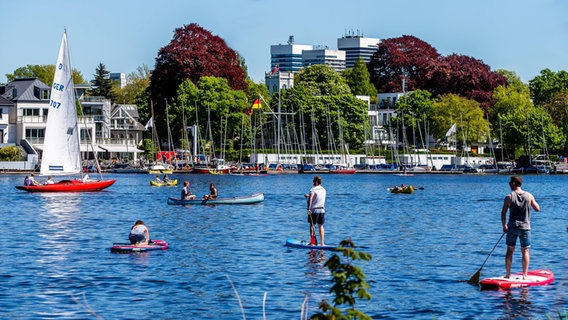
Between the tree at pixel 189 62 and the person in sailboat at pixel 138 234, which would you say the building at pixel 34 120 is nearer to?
the tree at pixel 189 62

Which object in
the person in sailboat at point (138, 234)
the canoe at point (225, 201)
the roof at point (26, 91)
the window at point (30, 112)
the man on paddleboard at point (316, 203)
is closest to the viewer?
the man on paddleboard at point (316, 203)

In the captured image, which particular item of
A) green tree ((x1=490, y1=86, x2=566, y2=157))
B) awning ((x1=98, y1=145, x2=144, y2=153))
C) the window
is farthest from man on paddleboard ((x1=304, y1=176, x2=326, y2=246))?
green tree ((x1=490, y1=86, x2=566, y2=157))

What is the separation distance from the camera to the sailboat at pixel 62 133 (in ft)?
268

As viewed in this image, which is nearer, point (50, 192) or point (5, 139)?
point (50, 192)

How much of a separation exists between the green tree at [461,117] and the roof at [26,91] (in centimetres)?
6568

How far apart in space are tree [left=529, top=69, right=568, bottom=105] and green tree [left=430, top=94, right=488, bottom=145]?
664 inches

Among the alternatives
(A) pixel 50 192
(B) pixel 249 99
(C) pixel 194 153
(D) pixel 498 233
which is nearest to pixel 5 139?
(C) pixel 194 153

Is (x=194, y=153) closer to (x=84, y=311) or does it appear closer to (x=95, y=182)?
(x=95, y=182)

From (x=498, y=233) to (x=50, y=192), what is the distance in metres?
44.2

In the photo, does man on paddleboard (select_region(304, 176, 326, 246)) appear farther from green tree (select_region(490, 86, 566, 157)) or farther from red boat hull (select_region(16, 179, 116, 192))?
green tree (select_region(490, 86, 566, 157))

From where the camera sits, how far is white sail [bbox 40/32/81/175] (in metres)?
81.6

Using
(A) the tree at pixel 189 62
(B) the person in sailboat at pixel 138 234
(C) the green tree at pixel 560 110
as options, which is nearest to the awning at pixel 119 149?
(A) the tree at pixel 189 62

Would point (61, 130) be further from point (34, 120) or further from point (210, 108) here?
point (210, 108)

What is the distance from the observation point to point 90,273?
3359 cm
